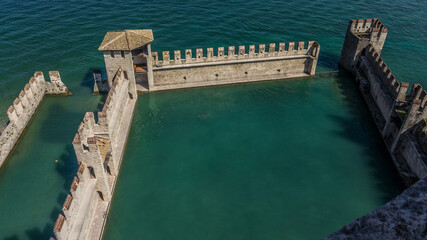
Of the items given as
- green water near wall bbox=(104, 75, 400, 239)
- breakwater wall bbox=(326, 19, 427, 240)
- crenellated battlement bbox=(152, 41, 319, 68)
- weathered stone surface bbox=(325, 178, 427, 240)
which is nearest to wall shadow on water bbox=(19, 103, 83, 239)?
green water near wall bbox=(104, 75, 400, 239)

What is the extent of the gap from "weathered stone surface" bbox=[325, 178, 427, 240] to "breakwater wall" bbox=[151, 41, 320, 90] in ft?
97.5

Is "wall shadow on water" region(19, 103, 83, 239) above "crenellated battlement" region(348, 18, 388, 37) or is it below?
below

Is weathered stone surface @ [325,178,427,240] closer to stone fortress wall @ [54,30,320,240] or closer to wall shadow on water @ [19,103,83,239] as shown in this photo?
stone fortress wall @ [54,30,320,240]

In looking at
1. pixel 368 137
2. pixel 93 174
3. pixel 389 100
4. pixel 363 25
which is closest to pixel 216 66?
pixel 368 137

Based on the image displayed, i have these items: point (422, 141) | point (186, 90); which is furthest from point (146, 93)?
point (422, 141)

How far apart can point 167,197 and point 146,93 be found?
13.7m

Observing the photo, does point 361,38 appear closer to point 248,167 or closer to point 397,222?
point 248,167

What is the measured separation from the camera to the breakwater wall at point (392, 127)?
3.97 metres

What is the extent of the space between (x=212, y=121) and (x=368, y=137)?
13462mm

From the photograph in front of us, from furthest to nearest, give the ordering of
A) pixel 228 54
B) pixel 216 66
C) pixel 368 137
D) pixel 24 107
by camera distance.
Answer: pixel 216 66
pixel 228 54
pixel 24 107
pixel 368 137

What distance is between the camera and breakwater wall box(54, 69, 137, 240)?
18.6m

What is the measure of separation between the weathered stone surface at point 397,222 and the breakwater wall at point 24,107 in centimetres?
2823

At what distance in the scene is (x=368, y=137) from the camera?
28.9m

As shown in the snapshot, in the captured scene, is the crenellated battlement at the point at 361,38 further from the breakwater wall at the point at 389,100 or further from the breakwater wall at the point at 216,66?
the breakwater wall at the point at 216,66
